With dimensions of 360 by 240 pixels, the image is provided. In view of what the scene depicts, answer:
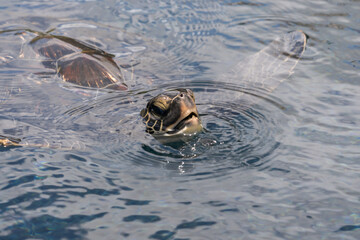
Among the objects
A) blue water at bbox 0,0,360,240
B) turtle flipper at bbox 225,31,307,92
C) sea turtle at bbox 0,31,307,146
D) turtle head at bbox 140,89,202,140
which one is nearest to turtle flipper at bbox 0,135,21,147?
sea turtle at bbox 0,31,307,146

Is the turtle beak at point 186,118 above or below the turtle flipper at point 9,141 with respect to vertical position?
above

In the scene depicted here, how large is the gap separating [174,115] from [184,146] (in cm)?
31

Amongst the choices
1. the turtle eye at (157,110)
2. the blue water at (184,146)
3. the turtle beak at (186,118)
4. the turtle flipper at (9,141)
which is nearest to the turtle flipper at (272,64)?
the blue water at (184,146)

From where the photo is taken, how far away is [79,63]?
5164 mm

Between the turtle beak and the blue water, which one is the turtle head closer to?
the turtle beak

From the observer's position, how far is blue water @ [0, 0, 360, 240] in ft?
10.2

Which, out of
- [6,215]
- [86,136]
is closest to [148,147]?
[86,136]

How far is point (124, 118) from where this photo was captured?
449cm

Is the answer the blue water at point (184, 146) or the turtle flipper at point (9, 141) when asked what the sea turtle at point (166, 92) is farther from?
the blue water at point (184, 146)

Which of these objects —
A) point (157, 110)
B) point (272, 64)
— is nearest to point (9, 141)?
point (157, 110)

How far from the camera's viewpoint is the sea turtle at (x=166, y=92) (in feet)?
13.8

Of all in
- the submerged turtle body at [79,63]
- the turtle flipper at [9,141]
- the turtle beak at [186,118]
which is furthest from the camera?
the submerged turtle body at [79,63]

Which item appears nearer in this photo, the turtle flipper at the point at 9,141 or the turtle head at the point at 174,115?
the turtle flipper at the point at 9,141

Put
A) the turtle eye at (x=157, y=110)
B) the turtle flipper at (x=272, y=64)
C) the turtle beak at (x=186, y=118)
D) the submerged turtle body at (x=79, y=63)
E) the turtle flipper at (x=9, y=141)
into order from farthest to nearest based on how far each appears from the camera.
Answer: the turtle flipper at (x=272, y=64)
the submerged turtle body at (x=79, y=63)
the turtle eye at (x=157, y=110)
the turtle beak at (x=186, y=118)
the turtle flipper at (x=9, y=141)
